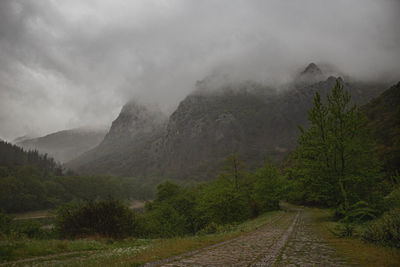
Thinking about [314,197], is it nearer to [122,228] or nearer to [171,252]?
[171,252]

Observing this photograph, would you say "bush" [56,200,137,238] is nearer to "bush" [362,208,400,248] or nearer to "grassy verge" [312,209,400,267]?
"grassy verge" [312,209,400,267]

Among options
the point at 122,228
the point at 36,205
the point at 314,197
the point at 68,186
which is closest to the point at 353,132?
the point at 314,197

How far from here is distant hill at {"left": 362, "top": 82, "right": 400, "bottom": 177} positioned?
1708 inches

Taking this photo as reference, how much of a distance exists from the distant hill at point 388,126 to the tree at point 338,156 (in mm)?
9820

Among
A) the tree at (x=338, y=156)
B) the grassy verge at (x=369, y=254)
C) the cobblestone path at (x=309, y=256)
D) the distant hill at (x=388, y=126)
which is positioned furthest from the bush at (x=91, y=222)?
the distant hill at (x=388, y=126)

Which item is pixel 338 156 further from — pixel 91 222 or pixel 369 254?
pixel 91 222

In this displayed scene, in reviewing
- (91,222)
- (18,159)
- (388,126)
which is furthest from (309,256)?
(18,159)

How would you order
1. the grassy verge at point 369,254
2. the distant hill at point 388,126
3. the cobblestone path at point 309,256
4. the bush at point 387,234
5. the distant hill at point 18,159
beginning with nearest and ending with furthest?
the grassy verge at point 369,254, the cobblestone path at point 309,256, the bush at point 387,234, the distant hill at point 388,126, the distant hill at point 18,159

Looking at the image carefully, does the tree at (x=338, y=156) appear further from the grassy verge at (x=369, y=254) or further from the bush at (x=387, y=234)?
the grassy verge at (x=369, y=254)

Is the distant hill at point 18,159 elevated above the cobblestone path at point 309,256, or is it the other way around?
the distant hill at point 18,159

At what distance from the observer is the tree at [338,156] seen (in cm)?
1967

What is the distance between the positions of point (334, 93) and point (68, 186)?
16657 cm

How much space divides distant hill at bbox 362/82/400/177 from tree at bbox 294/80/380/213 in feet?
32.2

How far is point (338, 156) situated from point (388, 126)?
77.1 meters
